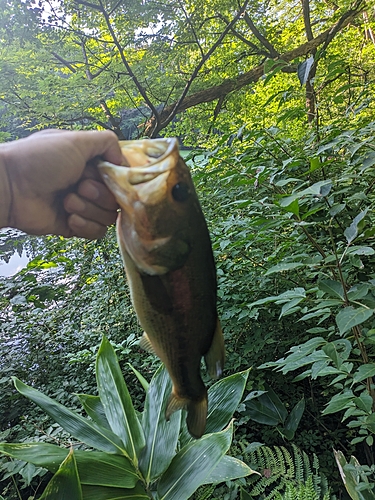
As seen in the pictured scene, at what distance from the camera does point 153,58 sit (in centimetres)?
528

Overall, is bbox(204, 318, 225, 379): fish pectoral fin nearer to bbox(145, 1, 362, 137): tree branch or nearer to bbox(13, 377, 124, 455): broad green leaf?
bbox(13, 377, 124, 455): broad green leaf

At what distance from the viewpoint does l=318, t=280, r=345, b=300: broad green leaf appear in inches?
44.2

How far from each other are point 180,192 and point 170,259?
0.39 feet

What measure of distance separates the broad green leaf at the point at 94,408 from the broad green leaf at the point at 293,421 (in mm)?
1010

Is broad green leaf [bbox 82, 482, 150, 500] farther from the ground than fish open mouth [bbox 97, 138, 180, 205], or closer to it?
closer to it

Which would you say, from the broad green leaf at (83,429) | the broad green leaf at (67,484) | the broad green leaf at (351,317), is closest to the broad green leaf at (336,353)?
the broad green leaf at (351,317)

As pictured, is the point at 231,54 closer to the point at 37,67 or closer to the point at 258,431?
the point at 37,67

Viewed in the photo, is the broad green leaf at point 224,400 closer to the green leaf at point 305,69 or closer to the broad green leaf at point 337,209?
the broad green leaf at point 337,209

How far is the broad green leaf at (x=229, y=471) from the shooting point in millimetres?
1508

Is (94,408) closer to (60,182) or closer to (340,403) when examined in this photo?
(340,403)

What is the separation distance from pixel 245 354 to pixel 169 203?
5.89 ft

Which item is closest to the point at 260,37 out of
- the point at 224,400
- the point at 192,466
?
the point at 224,400

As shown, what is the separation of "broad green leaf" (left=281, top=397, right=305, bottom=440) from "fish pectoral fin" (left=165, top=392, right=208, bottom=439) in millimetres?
1549

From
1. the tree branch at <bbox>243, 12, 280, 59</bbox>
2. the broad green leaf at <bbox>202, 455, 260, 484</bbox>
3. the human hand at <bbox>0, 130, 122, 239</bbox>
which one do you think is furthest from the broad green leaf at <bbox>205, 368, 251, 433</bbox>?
the tree branch at <bbox>243, 12, 280, 59</bbox>
